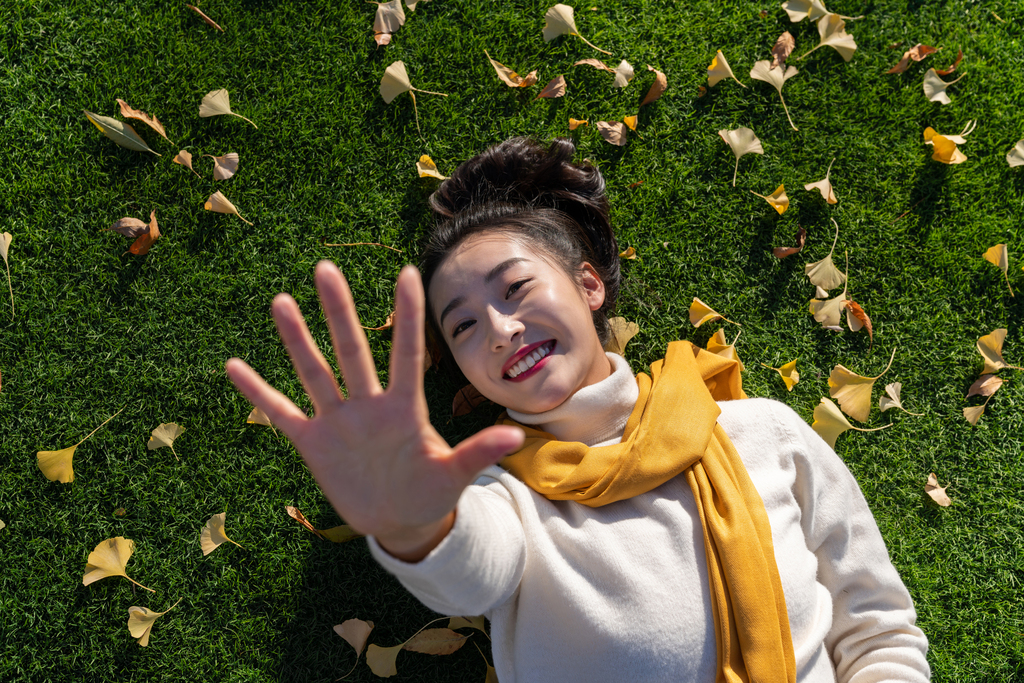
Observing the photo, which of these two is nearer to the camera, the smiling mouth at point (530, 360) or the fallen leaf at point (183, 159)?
the smiling mouth at point (530, 360)

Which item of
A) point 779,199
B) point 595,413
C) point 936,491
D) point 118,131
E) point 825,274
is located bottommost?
point 936,491

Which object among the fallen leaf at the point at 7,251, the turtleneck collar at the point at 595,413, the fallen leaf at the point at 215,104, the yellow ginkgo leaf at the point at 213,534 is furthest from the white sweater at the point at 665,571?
the fallen leaf at the point at 7,251

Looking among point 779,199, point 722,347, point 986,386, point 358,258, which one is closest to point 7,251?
point 358,258

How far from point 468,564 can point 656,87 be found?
8.13ft

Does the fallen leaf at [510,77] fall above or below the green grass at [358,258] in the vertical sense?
above

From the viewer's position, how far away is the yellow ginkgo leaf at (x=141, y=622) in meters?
2.59

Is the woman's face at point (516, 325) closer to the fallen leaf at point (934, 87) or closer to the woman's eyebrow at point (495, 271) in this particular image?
the woman's eyebrow at point (495, 271)

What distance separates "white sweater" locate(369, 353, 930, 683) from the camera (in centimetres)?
207

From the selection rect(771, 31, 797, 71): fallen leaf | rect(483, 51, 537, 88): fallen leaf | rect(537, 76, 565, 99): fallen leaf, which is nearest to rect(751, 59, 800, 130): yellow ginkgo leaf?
rect(771, 31, 797, 71): fallen leaf

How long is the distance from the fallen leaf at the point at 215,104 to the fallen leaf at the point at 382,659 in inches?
99.5

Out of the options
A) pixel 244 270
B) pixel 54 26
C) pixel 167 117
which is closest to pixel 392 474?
pixel 244 270

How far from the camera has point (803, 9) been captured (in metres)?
3.11

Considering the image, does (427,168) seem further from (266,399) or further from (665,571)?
(665,571)

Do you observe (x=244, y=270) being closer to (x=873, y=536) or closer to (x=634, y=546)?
(x=634, y=546)
